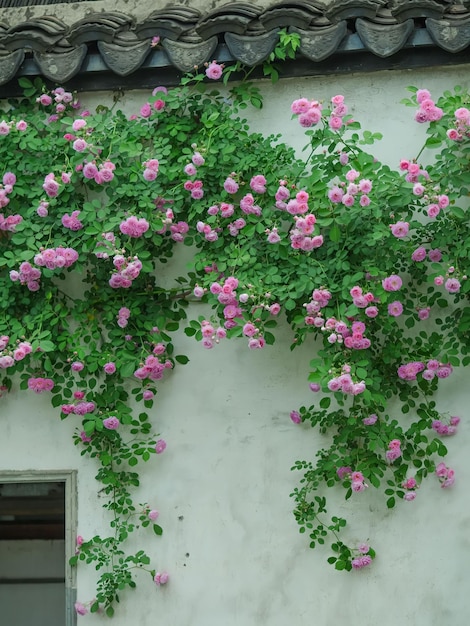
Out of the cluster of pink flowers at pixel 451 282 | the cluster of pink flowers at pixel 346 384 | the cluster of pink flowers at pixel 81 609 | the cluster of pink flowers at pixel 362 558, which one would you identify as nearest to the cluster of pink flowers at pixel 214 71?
the cluster of pink flowers at pixel 451 282

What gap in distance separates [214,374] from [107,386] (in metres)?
0.60

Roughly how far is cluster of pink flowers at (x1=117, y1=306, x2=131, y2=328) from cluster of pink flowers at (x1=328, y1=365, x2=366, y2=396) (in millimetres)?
1219

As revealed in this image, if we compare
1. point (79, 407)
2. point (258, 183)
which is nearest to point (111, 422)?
point (79, 407)

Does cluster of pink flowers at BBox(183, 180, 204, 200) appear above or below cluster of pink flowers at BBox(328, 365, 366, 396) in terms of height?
above

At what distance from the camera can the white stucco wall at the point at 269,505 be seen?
17.3 feet

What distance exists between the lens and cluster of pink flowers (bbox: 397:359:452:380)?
16.9 feet

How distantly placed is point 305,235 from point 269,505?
149cm

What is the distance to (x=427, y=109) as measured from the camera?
502cm

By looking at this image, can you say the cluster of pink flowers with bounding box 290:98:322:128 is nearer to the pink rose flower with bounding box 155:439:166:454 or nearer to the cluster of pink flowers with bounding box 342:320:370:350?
the cluster of pink flowers with bounding box 342:320:370:350

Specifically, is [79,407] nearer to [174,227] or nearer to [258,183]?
[174,227]

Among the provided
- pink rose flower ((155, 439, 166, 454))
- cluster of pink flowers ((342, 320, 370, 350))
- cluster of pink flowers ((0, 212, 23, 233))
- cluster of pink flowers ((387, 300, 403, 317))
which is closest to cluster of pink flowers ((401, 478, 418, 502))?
cluster of pink flowers ((342, 320, 370, 350))

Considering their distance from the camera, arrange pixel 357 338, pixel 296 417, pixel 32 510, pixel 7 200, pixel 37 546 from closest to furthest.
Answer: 1. pixel 357 338
2. pixel 296 417
3. pixel 7 200
4. pixel 32 510
5. pixel 37 546

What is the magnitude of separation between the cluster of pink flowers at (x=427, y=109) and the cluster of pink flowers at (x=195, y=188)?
3.88ft

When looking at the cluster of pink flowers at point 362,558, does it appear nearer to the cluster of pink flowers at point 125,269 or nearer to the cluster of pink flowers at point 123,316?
the cluster of pink flowers at point 123,316
